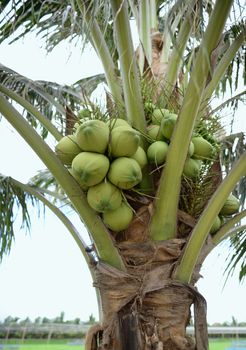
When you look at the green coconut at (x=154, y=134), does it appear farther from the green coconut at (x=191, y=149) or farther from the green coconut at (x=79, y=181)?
the green coconut at (x=79, y=181)

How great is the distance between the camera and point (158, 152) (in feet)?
6.31

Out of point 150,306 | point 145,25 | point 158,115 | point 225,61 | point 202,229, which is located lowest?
point 150,306

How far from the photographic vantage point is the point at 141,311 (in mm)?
1813

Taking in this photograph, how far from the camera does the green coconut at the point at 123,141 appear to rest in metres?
1.77

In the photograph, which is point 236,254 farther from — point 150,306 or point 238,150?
point 150,306

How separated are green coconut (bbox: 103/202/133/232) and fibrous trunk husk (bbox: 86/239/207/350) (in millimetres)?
167

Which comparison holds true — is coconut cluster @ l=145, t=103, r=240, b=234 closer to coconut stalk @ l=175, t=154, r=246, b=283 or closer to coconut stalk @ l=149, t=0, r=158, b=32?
coconut stalk @ l=175, t=154, r=246, b=283

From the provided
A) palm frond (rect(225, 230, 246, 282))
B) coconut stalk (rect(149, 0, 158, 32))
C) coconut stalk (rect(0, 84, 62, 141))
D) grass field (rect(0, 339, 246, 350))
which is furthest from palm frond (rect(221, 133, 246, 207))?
grass field (rect(0, 339, 246, 350))

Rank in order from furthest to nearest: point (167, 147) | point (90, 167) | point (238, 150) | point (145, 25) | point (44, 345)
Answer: point (44, 345)
point (238, 150)
point (145, 25)
point (167, 147)
point (90, 167)

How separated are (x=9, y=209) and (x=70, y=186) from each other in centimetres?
154

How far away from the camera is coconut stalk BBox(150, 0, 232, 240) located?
170 cm

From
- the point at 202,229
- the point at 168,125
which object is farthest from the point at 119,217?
the point at 168,125

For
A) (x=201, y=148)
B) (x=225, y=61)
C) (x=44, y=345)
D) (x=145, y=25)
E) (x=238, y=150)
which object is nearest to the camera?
(x=201, y=148)

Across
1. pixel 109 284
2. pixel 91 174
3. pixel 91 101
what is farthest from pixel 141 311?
pixel 91 101
